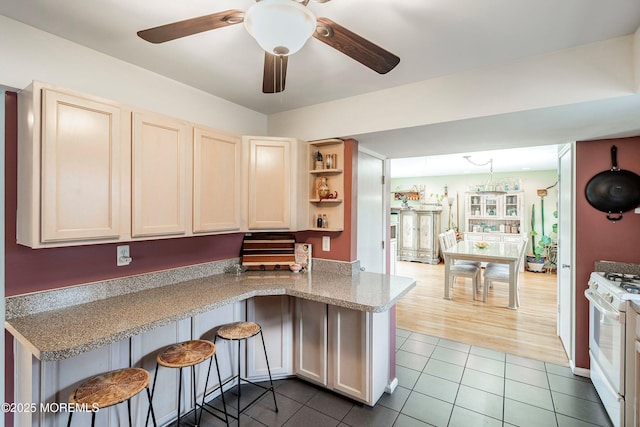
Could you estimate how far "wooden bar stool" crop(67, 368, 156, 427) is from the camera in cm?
133

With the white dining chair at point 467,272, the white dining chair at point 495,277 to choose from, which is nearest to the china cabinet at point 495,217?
the white dining chair at point 495,277

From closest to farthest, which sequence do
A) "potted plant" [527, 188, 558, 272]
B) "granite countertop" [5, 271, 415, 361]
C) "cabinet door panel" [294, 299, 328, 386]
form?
"granite countertop" [5, 271, 415, 361]
"cabinet door panel" [294, 299, 328, 386]
"potted plant" [527, 188, 558, 272]

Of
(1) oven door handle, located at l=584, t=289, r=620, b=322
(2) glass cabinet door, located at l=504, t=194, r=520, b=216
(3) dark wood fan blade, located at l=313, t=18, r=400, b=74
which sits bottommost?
(1) oven door handle, located at l=584, t=289, r=620, b=322

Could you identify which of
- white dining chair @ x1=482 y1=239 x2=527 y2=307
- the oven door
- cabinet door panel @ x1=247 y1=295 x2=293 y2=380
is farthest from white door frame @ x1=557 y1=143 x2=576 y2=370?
cabinet door panel @ x1=247 y1=295 x2=293 y2=380

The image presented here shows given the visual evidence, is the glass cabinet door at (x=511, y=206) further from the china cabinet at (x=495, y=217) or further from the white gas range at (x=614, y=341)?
the white gas range at (x=614, y=341)

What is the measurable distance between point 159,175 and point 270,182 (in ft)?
2.79

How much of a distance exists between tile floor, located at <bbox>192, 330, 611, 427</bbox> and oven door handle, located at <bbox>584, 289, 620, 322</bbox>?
756mm

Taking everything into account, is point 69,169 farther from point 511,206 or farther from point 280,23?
point 511,206

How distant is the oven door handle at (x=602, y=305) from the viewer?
184 cm

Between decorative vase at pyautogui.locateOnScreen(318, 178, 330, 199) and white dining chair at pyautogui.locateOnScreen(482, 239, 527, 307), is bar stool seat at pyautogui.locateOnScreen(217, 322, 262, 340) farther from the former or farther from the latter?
white dining chair at pyautogui.locateOnScreen(482, 239, 527, 307)

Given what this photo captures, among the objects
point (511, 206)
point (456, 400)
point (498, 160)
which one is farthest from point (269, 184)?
point (511, 206)

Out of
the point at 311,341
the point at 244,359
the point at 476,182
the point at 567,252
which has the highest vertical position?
the point at 476,182

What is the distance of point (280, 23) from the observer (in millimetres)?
1008

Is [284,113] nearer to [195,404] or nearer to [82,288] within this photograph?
[82,288]
